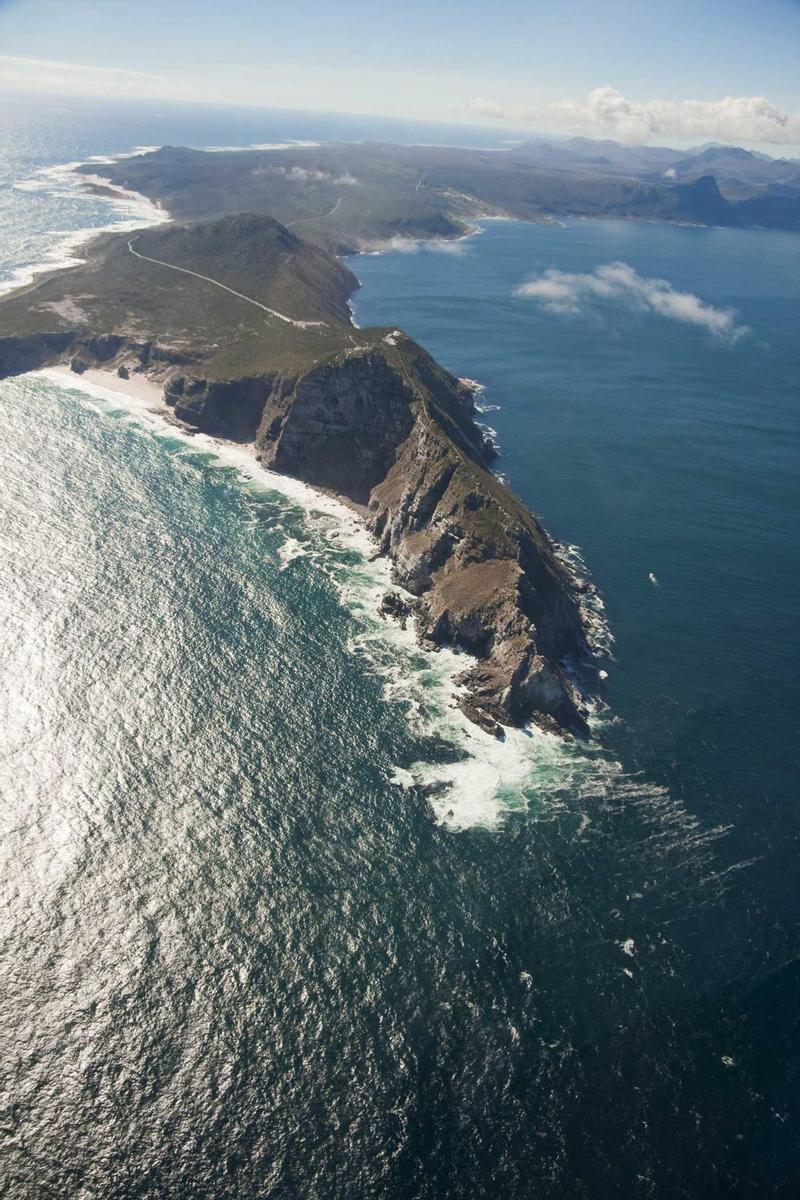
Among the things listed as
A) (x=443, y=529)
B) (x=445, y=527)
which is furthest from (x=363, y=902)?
(x=445, y=527)

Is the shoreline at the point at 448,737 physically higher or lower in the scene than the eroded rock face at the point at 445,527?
lower

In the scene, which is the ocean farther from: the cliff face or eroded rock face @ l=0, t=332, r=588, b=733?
the cliff face

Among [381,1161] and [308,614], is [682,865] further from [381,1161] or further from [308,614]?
[308,614]

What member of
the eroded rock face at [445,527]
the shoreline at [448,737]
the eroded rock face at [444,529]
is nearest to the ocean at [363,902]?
the shoreline at [448,737]

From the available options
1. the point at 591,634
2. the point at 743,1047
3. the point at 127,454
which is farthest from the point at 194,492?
the point at 743,1047

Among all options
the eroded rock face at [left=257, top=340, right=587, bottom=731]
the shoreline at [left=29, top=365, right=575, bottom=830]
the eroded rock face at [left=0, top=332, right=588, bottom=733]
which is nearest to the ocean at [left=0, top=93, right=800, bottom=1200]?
the shoreline at [left=29, top=365, right=575, bottom=830]

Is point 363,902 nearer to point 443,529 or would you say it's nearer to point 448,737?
point 448,737

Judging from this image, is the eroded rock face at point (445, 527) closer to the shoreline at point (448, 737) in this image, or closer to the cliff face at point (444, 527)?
the cliff face at point (444, 527)
